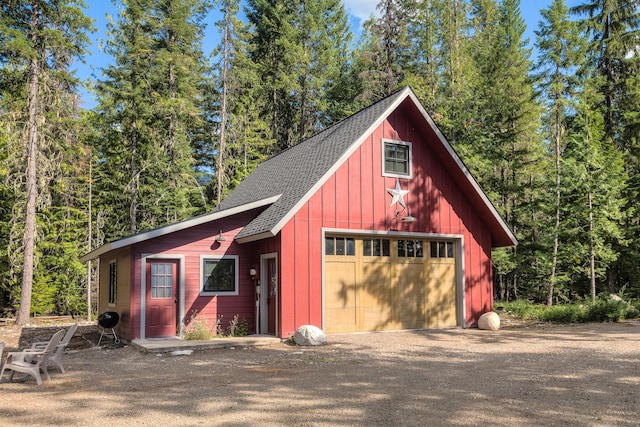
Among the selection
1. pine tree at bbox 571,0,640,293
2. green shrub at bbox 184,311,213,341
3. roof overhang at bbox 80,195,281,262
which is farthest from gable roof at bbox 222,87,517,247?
pine tree at bbox 571,0,640,293

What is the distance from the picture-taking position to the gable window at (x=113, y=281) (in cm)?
1404

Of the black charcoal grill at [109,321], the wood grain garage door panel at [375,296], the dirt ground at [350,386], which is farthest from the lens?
the wood grain garage door panel at [375,296]

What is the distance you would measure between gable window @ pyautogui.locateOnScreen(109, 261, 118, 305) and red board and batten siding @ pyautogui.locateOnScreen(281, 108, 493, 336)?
521 centimetres

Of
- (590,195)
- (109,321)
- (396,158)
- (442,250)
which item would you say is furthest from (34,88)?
(590,195)

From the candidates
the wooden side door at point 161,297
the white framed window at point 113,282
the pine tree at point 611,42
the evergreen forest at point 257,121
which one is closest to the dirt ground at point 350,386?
the wooden side door at point 161,297

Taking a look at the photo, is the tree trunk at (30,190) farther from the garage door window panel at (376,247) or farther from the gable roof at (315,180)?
the garage door window panel at (376,247)

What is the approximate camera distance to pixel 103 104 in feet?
81.9

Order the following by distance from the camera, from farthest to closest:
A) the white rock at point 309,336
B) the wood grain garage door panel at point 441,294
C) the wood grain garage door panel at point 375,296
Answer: the wood grain garage door panel at point 441,294
the wood grain garage door panel at point 375,296
the white rock at point 309,336

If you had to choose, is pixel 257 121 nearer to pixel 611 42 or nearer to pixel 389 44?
pixel 389 44

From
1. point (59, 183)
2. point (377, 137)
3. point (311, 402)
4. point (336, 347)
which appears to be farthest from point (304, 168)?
point (59, 183)

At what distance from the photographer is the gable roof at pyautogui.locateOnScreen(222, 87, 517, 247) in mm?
12289

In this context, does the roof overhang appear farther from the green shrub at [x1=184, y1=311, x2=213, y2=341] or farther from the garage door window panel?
the garage door window panel

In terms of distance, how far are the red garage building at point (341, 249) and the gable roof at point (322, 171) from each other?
42 mm

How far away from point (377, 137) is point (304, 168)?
220 centimetres
